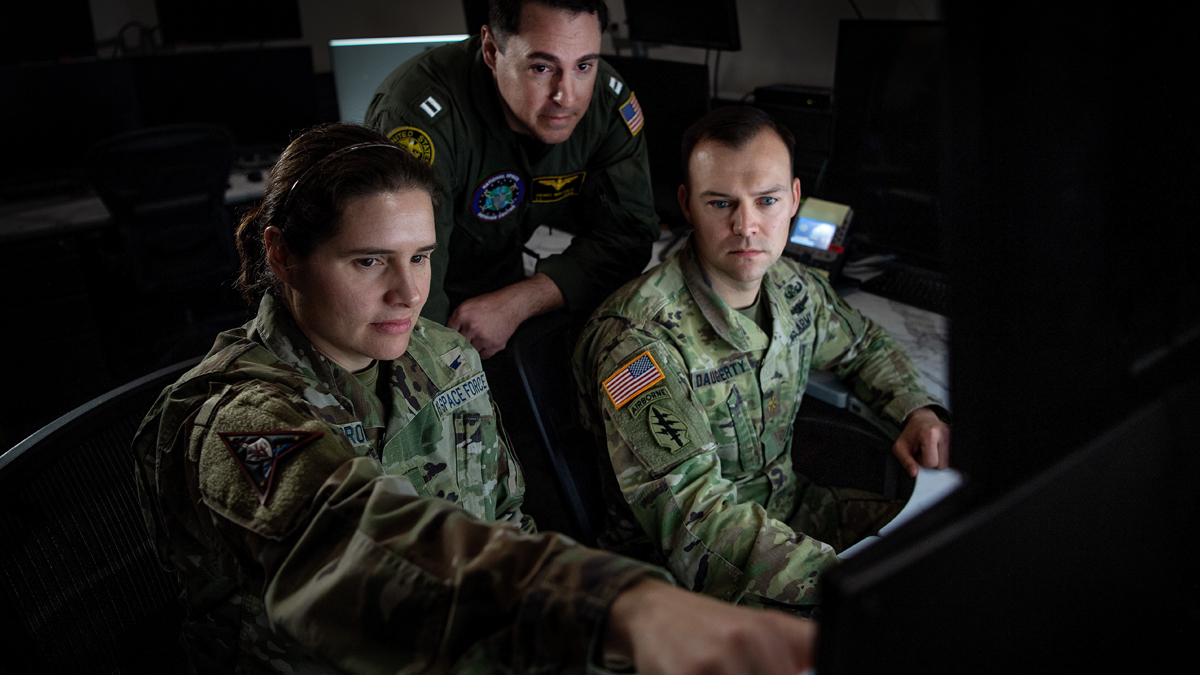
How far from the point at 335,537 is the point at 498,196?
4.03ft

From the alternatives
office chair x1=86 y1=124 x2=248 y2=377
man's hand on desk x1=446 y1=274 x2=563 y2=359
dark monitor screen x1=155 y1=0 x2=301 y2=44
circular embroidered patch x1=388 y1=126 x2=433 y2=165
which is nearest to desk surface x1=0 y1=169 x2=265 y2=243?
office chair x1=86 y1=124 x2=248 y2=377

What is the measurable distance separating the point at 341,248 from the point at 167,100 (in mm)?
3023

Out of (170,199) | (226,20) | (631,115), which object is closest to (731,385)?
(631,115)

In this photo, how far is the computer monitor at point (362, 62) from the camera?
2715mm

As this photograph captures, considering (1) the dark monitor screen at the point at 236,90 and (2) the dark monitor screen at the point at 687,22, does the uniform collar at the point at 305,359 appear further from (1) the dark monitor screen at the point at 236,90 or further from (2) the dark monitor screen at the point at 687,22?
(1) the dark monitor screen at the point at 236,90

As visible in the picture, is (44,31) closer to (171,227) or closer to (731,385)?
(171,227)

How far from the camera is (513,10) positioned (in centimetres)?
143

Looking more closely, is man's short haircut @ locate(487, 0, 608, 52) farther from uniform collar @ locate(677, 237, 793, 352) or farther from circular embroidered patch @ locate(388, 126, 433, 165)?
uniform collar @ locate(677, 237, 793, 352)

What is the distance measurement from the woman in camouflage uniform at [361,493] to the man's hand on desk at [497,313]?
199mm

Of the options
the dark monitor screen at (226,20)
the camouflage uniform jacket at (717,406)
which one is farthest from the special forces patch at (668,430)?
the dark monitor screen at (226,20)

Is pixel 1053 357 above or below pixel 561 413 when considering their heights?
above

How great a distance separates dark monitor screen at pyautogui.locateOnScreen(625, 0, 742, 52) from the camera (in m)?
2.14

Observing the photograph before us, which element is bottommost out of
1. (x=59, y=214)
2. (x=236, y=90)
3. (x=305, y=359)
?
(x=59, y=214)

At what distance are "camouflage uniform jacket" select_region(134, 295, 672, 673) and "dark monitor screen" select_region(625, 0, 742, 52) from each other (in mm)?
1448
